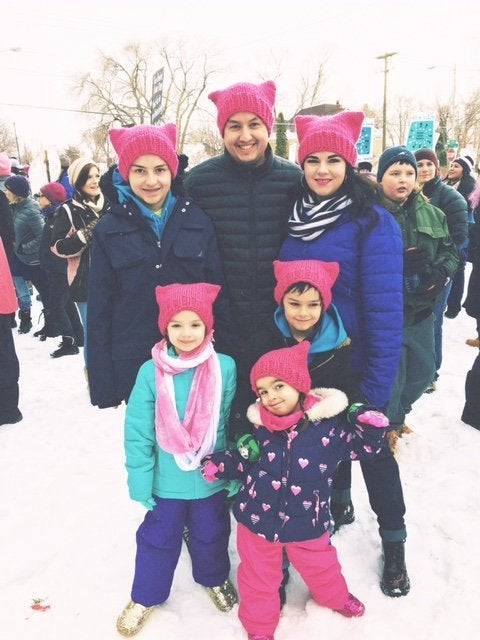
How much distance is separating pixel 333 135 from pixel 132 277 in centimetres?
105

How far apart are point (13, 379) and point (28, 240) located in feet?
9.56

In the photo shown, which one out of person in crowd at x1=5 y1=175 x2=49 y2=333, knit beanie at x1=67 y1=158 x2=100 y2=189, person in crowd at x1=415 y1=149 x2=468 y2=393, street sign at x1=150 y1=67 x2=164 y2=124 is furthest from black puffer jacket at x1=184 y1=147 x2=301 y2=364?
street sign at x1=150 y1=67 x2=164 y2=124

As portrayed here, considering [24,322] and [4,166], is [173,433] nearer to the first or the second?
[24,322]

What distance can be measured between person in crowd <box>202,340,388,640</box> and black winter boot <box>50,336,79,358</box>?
4300mm

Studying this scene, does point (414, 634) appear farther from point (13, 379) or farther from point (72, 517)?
point (13, 379)

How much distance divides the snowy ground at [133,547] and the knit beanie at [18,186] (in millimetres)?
3456

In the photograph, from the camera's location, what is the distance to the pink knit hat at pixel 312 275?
1.93 metres

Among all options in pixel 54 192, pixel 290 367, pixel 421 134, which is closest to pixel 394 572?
pixel 290 367

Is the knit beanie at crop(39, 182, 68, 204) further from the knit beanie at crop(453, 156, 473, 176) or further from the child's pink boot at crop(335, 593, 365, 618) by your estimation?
the knit beanie at crop(453, 156, 473, 176)

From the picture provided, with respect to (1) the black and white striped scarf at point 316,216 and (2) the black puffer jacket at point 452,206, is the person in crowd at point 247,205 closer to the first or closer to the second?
(1) the black and white striped scarf at point 316,216

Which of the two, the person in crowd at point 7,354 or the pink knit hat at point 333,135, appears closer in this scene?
the pink knit hat at point 333,135

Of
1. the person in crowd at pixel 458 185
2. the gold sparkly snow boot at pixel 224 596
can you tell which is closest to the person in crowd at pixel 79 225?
Answer: the gold sparkly snow boot at pixel 224 596

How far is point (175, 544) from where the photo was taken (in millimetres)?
2119

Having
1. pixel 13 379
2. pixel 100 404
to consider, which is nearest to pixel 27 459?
pixel 13 379
